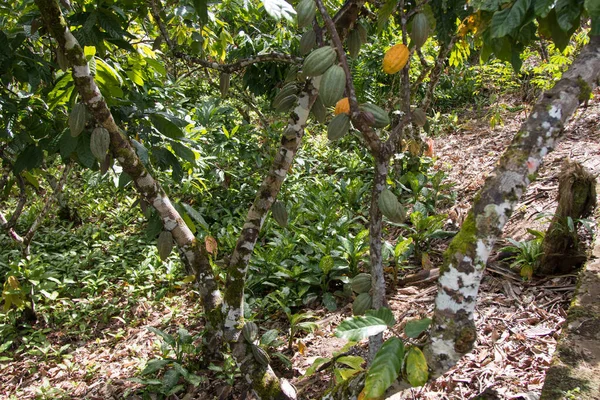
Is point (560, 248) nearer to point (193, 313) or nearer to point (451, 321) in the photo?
point (451, 321)

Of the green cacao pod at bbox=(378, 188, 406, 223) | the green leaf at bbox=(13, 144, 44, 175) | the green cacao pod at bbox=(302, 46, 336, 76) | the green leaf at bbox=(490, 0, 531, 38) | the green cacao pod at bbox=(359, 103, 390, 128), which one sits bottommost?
the green cacao pod at bbox=(378, 188, 406, 223)

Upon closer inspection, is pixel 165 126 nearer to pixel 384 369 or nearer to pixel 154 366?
pixel 154 366

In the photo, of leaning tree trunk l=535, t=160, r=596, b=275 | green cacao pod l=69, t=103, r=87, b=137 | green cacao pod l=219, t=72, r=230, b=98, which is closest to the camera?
green cacao pod l=69, t=103, r=87, b=137

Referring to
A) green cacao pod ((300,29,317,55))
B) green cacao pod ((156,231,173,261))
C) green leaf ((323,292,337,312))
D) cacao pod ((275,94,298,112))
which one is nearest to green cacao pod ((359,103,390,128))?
green cacao pod ((300,29,317,55))

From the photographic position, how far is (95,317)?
3133 millimetres

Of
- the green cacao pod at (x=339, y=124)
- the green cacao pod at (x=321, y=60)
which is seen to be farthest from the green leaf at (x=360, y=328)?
the green cacao pod at (x=321, y=60)

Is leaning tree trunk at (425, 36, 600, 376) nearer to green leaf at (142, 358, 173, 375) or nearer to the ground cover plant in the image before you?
the ground cover plant

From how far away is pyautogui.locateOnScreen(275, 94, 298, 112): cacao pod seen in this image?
150cm

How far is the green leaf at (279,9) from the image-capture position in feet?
4.01

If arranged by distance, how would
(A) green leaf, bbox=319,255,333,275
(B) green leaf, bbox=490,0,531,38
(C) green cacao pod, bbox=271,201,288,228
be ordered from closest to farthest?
(B) green leaf, bbox=490,0,531,38, (C) green cacao pod, bbox=271,201,288,228, (A) green leaf, bbox=319,255,333,275

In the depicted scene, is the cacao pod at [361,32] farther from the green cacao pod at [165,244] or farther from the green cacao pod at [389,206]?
the green cacao pod at [165,244]

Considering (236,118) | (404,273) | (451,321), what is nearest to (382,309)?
(451,321)

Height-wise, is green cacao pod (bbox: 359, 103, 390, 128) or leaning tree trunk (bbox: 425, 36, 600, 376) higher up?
green cacao pod (bbox: 359, 103, 390, 128)

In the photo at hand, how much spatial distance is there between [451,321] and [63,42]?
1352 mm
